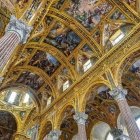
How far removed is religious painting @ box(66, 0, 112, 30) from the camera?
14156mm

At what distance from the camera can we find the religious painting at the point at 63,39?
1534 cm

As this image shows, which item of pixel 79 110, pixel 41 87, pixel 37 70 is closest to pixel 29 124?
pixel 41 87

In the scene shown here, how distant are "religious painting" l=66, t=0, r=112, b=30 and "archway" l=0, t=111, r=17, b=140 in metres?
13.0

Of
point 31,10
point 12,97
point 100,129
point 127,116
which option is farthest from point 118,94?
point 12,97

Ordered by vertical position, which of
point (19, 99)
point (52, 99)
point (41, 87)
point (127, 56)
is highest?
point (19, 99)

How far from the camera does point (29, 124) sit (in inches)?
801

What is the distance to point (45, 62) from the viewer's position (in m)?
17.5

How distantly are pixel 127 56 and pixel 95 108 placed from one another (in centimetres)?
676

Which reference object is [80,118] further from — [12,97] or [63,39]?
[12,97]

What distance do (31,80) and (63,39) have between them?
5.15 m

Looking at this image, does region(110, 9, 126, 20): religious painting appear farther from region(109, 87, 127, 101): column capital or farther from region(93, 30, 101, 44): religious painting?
region(109, 87, 127, 101): column capital

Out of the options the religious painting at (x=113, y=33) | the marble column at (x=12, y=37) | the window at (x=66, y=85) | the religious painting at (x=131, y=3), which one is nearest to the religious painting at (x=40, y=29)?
the religious painting at (x=113, y=33)

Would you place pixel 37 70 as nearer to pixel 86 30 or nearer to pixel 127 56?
pixel 86 30

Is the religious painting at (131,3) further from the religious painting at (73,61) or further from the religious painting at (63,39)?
the religious painting at (73,61)
